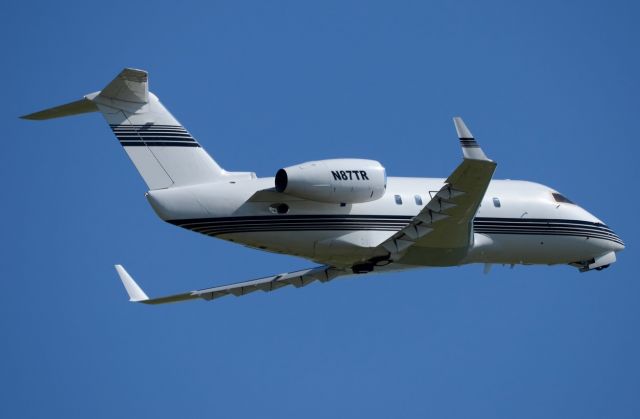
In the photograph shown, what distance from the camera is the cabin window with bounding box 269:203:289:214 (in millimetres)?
26703

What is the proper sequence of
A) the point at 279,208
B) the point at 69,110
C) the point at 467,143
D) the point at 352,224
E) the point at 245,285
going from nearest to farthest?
1. the point at 467,143
2. the point at 69,110
3. the point at 279,208
4. the point at 352,224
5. the point at 245,285

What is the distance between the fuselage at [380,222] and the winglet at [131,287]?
444 cm

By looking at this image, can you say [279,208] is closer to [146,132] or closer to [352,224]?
[352,224]

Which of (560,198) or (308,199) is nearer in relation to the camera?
(308,199)

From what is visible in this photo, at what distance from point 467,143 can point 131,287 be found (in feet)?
33.1

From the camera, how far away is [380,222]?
27.9 m

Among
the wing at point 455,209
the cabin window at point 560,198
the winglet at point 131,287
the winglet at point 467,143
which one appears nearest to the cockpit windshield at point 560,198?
the cabin window at point 560,198

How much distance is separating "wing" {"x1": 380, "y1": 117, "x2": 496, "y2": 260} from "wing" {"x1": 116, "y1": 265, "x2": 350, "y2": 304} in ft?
9.75

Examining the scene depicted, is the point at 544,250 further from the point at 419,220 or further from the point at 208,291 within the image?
the point at 208,291

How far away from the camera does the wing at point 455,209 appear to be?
24797 millimetres

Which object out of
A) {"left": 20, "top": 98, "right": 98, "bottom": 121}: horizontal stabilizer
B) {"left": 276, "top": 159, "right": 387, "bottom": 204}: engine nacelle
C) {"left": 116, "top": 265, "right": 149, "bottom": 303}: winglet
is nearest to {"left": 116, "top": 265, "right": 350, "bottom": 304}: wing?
{"left": 116, "top": 265, "right": 149, "bottom": 303}: winglet

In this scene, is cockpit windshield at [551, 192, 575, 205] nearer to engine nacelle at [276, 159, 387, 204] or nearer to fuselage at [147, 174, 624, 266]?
fuselage at [147, 174, 624, 266]

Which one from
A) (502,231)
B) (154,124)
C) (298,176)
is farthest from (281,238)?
(502,231)

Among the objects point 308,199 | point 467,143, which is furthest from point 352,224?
point 467,143
